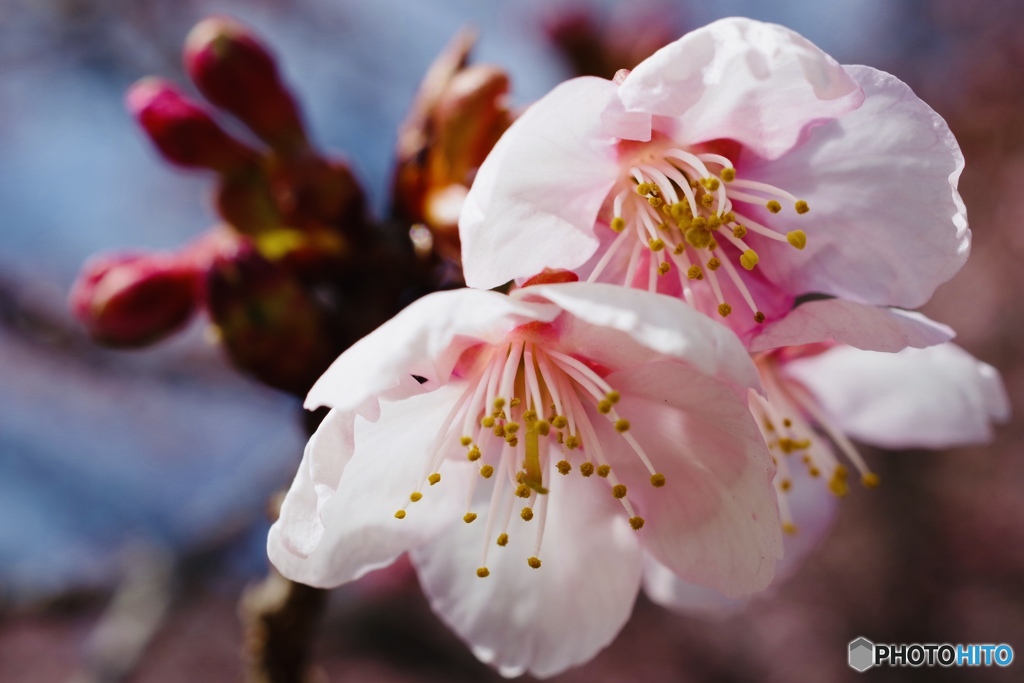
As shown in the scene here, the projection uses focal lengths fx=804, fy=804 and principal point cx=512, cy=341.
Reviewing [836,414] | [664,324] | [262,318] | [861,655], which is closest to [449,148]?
[262,318]

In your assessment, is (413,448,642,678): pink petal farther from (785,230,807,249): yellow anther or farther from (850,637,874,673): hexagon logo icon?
(850,637,874,673): hexagon logo icon

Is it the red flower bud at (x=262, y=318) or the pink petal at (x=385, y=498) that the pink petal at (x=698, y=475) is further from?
the red flower bud at (x=262, y=318)

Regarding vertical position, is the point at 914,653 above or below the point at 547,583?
below

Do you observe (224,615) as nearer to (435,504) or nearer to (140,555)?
(140,555)

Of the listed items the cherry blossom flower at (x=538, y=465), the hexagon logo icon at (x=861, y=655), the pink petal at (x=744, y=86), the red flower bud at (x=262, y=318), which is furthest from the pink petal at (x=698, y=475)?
the hexagon logo icon at (x=861, y=655)

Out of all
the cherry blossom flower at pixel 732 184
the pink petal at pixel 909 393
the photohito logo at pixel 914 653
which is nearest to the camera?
the cherry blossom flower at pixel 732 184

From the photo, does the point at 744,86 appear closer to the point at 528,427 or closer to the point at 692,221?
the point at 692,221
